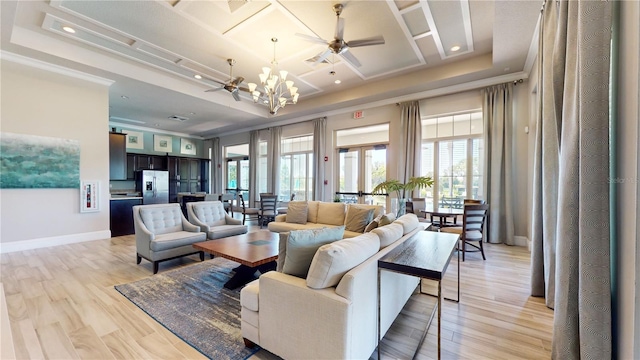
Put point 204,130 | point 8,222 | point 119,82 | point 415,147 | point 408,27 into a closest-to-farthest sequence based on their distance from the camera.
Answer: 1. point 408,27
2. point 8,222
3. point 119,82
4. point 415,147
5. point 204,130

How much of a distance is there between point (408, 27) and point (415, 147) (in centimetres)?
268

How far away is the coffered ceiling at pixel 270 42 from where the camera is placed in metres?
3.33

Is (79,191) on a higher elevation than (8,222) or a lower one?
higher

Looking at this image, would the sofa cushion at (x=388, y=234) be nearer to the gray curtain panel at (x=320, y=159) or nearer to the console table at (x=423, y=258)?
the console table at (x=423, y=258)

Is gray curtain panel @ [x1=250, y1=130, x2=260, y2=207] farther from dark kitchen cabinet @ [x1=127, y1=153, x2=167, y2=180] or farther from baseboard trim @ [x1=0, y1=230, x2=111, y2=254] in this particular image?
baseboard trim @ [x1=0, y1=230, x2=111, y2=254]

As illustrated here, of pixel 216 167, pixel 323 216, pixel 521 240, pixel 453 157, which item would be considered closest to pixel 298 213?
pixel 323 216

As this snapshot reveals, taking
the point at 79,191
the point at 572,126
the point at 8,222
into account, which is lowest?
the point at 8,222

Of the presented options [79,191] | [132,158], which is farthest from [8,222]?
[132,158]

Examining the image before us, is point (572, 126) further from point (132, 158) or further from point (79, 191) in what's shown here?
point (132, 158)

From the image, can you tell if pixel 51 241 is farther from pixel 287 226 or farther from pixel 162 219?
pixel 287 226

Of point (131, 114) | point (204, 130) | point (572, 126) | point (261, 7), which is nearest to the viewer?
point (572, 126)

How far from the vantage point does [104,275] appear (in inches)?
132

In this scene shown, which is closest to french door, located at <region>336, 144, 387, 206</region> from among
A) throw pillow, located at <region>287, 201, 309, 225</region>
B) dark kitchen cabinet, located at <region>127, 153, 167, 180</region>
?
throw pillow, located at <region>287, 201, 309, 225</region>

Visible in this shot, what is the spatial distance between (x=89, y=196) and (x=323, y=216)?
5.01 meters
